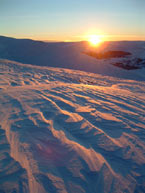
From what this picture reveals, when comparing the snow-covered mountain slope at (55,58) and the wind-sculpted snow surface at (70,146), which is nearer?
the wind-sculpted snow surface at (70,146)

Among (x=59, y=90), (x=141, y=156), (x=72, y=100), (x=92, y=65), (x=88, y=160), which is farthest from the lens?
(x=92, y=65)

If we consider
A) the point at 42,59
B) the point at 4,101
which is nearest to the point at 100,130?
the point at 4,101

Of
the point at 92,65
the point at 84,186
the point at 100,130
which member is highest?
the point at 92,65

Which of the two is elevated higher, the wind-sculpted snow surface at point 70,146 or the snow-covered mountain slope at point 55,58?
the snow-covered mountain slope at point 55,58

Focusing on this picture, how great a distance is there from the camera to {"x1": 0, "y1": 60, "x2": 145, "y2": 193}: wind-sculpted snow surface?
184 cm

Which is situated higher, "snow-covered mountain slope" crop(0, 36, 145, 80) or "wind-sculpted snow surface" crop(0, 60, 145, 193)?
"snow-covered mountain slope" crop(0, 36, 145, 80)

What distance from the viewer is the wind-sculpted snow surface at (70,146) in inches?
72.6

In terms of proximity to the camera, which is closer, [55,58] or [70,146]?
[70,146]

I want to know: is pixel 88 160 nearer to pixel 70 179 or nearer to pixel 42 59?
pixel 70 179

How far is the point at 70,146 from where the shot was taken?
238cm

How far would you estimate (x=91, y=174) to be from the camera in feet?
6.46

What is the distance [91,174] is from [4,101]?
2461 millimetres

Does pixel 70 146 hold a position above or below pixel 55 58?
below

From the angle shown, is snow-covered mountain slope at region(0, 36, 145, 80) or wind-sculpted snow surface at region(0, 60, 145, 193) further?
snow-covered mountain slope at region(0, 36, 145, 80)
